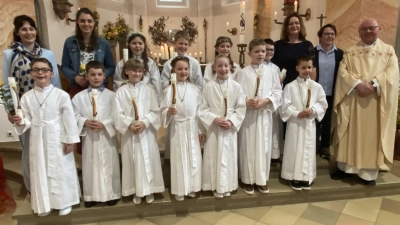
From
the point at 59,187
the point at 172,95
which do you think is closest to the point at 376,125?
the point at 172,95

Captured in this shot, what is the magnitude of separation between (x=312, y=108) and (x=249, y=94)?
2.04 ft

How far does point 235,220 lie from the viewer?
2.85 metres

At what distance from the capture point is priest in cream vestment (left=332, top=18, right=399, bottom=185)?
3074mm

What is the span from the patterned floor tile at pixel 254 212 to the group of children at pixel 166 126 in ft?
0.66

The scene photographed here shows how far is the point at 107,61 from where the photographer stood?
3049 mm

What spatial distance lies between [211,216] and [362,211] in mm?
1500

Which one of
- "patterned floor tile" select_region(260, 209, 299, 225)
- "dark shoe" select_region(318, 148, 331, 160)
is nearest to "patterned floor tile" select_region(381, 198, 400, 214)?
"dark shoe" select_region(318, 148, 331, 160)

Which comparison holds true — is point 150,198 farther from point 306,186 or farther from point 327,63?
point 327,63

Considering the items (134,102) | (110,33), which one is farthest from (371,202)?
(110,33)

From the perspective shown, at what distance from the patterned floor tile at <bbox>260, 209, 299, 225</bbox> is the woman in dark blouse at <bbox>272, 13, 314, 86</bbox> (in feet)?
4.63

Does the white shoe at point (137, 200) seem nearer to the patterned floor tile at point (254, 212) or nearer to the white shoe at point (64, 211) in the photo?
the white shoe at point (64, 211)

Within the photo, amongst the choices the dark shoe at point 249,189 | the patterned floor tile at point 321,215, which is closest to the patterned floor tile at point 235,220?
the dark shoe at point 249,189

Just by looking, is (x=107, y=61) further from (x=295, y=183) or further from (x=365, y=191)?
(x=365, y=191)

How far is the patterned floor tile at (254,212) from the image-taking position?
291cm
